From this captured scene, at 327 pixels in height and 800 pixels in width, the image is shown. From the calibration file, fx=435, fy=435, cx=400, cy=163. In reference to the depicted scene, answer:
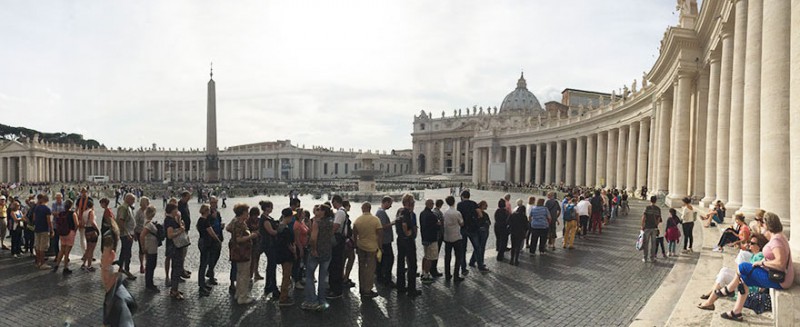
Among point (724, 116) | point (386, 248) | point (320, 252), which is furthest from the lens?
point (724, 116)

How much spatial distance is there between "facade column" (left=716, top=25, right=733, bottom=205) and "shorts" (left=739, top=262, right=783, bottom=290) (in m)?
11.3

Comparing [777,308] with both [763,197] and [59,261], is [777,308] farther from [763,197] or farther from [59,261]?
[59,261]

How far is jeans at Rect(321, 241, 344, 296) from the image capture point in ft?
23.4

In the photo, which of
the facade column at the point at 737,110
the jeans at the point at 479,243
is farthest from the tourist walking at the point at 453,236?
the facade column at the point at 737,110

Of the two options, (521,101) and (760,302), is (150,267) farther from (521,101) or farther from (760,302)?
(521,101)

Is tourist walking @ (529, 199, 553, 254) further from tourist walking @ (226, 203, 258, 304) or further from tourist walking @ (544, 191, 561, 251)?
tourist walking @ (226, 203, 258, 304)

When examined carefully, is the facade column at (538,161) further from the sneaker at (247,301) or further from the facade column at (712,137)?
the sneaker at (247,301)

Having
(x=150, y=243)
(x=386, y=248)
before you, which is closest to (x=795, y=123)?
(x=386, y=248)

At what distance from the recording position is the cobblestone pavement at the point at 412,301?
6.21 metres

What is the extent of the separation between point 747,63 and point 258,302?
41.7 ft

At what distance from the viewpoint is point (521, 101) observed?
110 meters

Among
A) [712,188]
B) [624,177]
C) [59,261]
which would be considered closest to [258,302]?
[59,261]

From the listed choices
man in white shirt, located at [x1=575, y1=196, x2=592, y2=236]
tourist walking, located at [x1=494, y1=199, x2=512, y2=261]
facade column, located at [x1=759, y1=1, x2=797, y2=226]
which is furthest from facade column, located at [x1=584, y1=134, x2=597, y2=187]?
tourist walking, located at [x1=494, y1=199, x2=512, y2=261]

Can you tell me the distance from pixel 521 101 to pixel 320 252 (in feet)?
361
